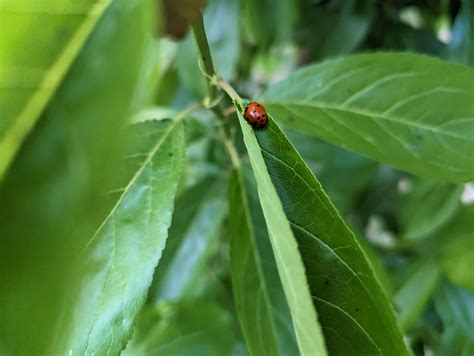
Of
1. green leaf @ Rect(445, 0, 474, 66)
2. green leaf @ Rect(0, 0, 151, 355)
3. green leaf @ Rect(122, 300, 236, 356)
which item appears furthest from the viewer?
green leaf @ Rect(445, 0, 474, 66)

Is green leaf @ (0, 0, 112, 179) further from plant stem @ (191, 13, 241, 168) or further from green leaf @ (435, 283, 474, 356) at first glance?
green leaf @ (435, 283, 474, 356)

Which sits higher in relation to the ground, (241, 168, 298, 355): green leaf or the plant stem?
the plant stem

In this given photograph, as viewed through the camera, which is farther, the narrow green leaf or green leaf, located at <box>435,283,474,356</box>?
green leaf, located at <box>435,283,474,356</box>

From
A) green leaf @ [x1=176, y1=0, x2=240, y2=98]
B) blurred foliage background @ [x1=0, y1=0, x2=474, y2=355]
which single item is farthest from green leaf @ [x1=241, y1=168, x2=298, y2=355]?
green leaf @ [x1=176, y1=0, x2=240, y2=98]

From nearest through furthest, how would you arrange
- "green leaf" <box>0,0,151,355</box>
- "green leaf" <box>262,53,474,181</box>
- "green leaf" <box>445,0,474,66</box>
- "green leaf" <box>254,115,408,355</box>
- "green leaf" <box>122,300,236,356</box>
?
"green leaf" <box>0,0,151,355</box>
"green leaf" <box>254,115,408,355</box>
"green leaf" <box>262,53,474,181</box>
"green leaf" <box>122,300,236,356</box>
"green leaf" <box>445,0,474,66</box>

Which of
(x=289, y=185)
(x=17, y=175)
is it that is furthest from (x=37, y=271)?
(x=289, y=185)

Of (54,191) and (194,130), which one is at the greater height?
(194,130)

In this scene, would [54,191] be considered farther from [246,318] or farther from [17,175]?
[246,318]
